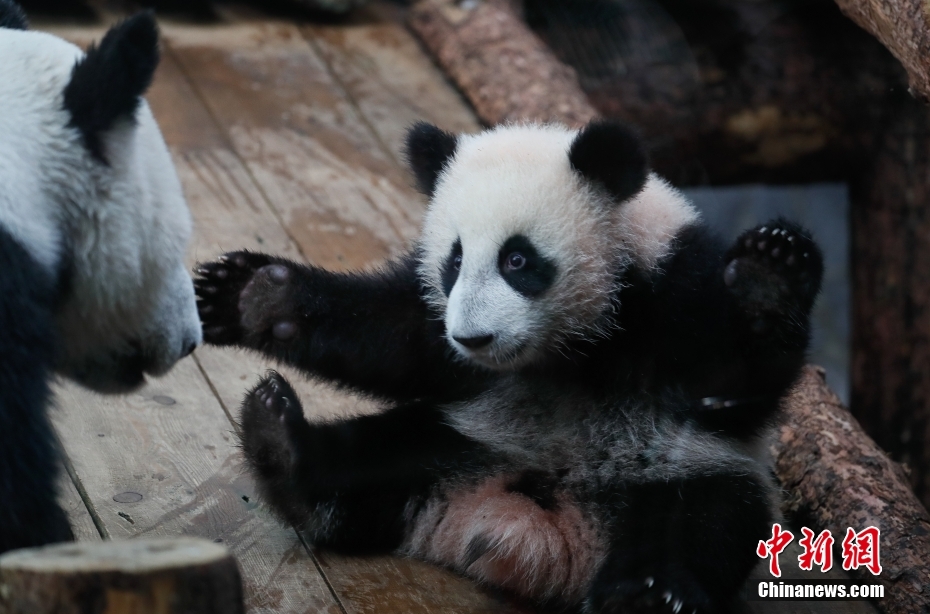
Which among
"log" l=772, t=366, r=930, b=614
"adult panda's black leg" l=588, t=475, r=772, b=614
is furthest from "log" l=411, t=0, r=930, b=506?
"adult panda's black leg" l=588, t=475, r=772, b=614

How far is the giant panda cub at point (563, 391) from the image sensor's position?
92.4 inches

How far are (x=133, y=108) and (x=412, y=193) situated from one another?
2.09 metres

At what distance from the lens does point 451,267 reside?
8.49ft

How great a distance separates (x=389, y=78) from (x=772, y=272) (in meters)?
2.92

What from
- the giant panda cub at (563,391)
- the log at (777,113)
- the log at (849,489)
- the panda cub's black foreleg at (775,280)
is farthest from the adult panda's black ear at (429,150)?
the log at (777,113)

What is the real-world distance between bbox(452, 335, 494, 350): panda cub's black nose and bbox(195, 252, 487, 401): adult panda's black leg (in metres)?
0.35

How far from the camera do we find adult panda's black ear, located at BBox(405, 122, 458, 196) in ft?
9.09

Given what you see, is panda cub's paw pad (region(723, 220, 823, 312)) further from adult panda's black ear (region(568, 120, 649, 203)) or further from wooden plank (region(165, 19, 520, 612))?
wooden plank (region(165, 19, 520, 612))

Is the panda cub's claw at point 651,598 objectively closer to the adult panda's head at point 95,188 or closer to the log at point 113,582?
the log at point 113,582

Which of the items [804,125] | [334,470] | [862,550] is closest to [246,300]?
[334,470]

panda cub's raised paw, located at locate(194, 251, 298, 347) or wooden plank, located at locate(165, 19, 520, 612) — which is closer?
panda cub's raised paw, located at locate(194, 251, 298, 347)

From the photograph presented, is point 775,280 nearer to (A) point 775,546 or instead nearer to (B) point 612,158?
(B) point 612,158

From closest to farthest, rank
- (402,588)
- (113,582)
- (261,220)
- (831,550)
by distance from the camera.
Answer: (113,582)
(402,588)
(831,550)
(261,220)

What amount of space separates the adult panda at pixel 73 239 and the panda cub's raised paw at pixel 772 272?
1.36 meters
